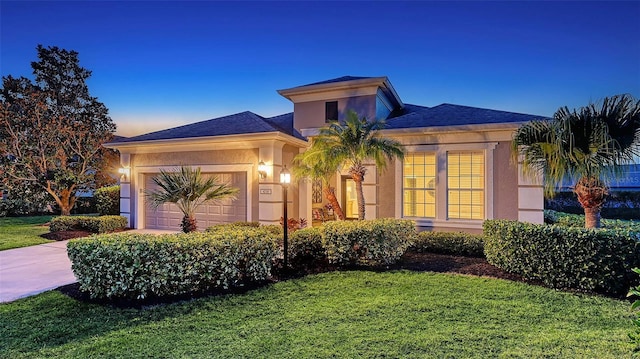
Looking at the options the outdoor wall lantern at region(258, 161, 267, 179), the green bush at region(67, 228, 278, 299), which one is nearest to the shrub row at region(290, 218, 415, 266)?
the green bush at region(67, 228, 278, 299)

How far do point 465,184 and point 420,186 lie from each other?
3.87ft

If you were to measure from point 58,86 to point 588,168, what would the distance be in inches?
848

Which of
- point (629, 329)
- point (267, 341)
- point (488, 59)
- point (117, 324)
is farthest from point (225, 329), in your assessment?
point (488, 59)

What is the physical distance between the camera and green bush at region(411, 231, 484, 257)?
8.02 m

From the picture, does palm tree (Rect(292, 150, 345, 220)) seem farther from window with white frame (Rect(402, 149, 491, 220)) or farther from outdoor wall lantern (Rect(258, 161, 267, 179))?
window with white frame (Rect(402, 149, 491, 220))

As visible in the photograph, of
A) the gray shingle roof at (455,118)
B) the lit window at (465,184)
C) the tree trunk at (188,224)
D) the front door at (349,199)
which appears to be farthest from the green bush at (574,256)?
the front door at (349,199)

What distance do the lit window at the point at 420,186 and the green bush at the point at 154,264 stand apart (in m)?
5.50

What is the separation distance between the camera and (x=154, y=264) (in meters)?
4.95

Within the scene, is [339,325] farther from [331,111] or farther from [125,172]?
[125,172]

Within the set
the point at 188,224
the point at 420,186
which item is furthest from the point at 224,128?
the point at 420,186

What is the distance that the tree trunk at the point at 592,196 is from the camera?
21.0ft

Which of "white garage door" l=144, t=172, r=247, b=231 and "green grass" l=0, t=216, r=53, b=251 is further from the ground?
"white garage door" l=144, t=172, r=247, b=231

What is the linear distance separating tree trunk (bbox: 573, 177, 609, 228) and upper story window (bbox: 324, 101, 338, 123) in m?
8.42

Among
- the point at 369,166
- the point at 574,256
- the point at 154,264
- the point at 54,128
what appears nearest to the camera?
the point at 154,264
